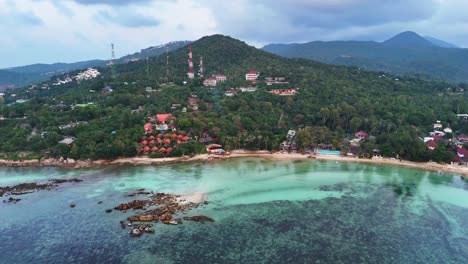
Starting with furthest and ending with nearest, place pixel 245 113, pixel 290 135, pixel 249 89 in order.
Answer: pixel 249 89, pixel 245 113, pixel 290 135

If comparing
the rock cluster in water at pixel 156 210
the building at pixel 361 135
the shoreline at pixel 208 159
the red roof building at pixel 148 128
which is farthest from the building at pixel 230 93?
the rock cluster in water at pixel 156 210

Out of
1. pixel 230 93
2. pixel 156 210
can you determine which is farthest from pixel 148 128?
pixel 230 93

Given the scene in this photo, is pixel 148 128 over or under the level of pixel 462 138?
over

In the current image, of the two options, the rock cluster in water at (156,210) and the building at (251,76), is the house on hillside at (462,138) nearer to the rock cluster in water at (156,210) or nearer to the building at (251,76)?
the rock cluster in water at (156,210)

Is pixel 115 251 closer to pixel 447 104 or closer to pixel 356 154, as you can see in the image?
pixel 356 154

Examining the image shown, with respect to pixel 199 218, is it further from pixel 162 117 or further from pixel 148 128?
pixel 162 117

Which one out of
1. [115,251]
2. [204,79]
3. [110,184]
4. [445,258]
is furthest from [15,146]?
[445,258]
